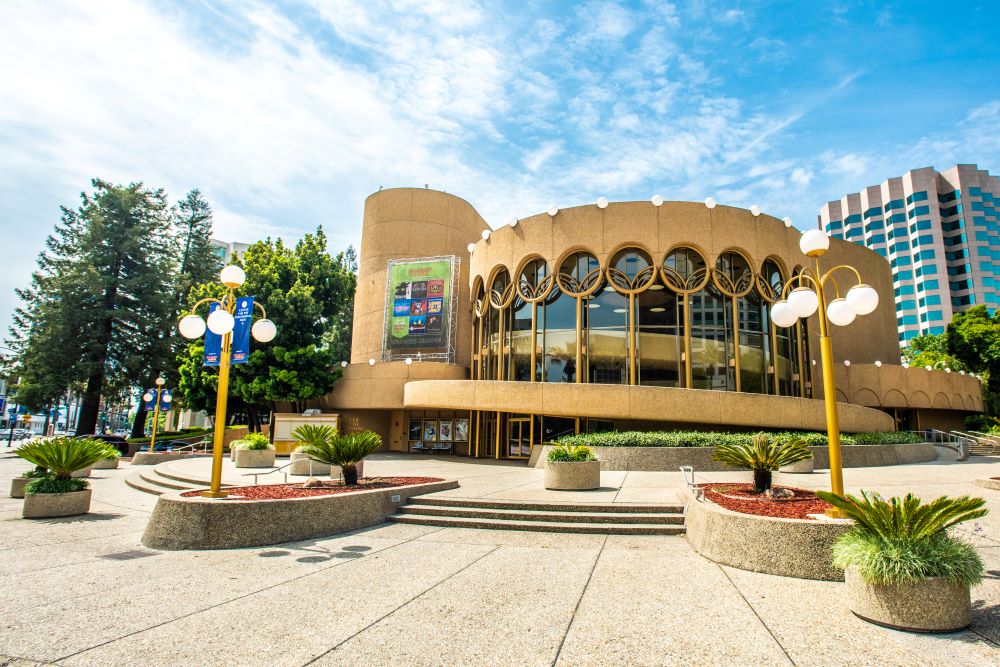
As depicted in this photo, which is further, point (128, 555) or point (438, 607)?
point (128, 555)

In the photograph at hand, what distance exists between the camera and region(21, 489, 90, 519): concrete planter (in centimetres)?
1151

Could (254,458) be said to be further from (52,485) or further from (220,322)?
(220,322)

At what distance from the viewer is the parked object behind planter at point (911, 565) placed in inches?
201

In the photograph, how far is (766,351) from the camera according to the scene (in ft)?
87.0

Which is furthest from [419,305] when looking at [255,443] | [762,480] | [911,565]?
[911,565]

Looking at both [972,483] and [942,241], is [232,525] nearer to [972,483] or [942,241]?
[972,483]

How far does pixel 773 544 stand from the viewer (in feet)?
23.6

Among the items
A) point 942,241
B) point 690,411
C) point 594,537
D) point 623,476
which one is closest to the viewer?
point 594,537

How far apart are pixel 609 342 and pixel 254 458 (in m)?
16.2

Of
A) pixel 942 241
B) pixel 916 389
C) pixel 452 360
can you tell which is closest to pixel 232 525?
pixel 452 360

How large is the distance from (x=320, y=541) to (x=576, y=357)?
1800cm

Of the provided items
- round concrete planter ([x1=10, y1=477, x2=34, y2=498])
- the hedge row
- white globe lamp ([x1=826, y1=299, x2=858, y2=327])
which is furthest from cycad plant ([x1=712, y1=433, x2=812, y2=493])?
round concrete planter ([x1=10, y1=477, x2=34, y2=498])

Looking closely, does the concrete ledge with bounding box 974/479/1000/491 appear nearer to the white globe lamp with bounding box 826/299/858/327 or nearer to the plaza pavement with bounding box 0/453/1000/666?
the plaza pavement with bounding box 0/453/1000/666

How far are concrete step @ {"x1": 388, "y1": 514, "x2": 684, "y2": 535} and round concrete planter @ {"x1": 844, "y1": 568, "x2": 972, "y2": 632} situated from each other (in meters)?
4.60
